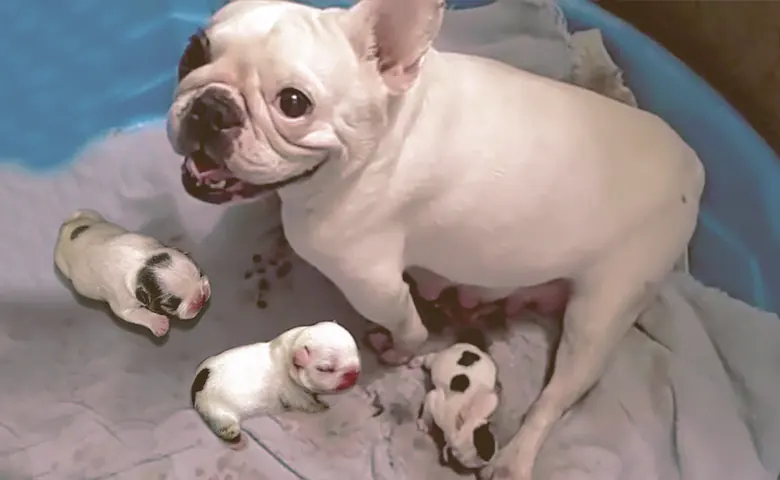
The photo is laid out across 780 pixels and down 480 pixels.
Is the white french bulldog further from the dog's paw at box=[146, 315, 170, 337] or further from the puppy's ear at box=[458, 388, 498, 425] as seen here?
the dog's paw at box=[146, 315, 170, 337]

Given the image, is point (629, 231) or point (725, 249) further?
point (725, 249)

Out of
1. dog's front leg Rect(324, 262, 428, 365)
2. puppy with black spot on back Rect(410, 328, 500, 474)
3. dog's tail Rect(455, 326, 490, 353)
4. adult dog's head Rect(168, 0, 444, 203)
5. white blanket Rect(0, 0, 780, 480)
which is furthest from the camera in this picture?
dog's tail Rect(455, 326, 490, 353)

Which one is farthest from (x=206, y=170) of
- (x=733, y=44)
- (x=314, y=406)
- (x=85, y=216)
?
(x=733, y=44)

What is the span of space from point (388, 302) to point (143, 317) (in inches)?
14.1

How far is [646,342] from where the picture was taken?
1.62 meters

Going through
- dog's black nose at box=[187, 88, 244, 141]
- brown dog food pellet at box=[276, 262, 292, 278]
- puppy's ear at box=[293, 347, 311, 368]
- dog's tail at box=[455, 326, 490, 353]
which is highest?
dog's black nose at box=[187, 88, 244, 141]

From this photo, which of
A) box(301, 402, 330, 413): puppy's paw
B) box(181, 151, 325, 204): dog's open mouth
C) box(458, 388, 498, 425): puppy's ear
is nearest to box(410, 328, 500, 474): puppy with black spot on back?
box(458, 388, 498, 425): puppy's ear

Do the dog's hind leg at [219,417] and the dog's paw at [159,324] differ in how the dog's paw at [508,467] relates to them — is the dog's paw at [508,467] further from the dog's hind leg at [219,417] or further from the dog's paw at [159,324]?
the dog's paw at [159,324]

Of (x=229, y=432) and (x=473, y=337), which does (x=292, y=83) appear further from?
(x=473, y=337)

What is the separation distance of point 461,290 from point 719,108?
0.56m

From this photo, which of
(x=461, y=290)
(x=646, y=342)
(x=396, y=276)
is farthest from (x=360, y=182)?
(x=646, y=342)

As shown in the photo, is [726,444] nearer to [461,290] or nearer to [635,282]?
[635,282]

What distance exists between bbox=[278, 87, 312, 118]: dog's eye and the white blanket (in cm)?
63

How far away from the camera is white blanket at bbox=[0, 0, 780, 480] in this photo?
150 centimetres
